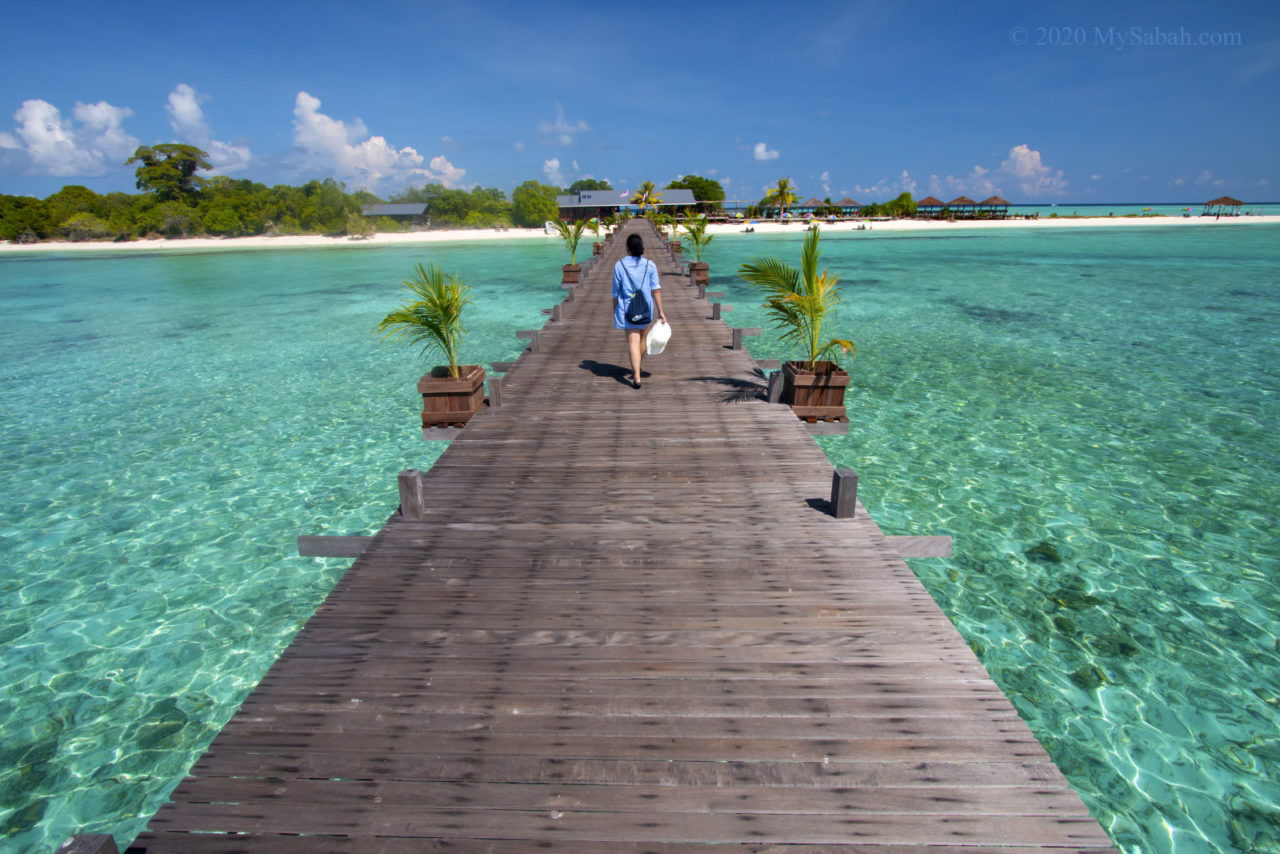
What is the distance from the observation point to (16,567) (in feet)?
22.7

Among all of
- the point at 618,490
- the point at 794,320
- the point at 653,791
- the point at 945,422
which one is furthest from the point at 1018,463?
the point at 653,791

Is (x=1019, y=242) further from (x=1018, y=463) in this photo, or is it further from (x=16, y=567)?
(x=16, y=567)

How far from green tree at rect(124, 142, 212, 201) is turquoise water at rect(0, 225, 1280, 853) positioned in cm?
7849

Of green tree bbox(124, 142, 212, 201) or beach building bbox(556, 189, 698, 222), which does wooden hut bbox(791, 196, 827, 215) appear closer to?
beach building bbox(556, 189, 698, 222)

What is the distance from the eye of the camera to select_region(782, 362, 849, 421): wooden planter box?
786 centimetres

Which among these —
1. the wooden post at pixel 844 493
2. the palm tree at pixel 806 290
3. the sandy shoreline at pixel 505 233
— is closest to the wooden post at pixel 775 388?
the palm tree at pixel 806 290

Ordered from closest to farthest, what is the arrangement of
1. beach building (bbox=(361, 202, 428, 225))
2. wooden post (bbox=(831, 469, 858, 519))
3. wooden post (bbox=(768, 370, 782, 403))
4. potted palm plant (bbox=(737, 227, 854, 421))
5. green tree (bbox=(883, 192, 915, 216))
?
1. wooden post (bbox=(831, 469, 858, 519))
2. wooden post (bbox=(768, 370, 782, 403))
3. potted palm plant (bbox=(737, 227, 854, 421))
4. green tree (bbox=(883, 192, 915, 216))
5. beach building (bbox=(361, 202, 428, 225))

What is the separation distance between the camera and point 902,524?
7625mm

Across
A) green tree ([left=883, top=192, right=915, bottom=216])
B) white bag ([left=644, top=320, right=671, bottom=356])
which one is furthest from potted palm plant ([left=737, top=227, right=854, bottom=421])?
green tree ([left=883, top=192, right=915, bottom=216])

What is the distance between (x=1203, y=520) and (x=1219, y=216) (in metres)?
128

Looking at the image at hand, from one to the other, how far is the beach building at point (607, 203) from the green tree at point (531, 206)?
1.60 metres

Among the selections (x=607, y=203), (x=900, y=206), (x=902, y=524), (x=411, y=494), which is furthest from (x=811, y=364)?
(x=900, y=206)

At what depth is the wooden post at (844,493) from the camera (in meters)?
4.73

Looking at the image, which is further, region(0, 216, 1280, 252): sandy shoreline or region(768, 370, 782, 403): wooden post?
region(0, 216, 1280, 252): sandy shoreline
